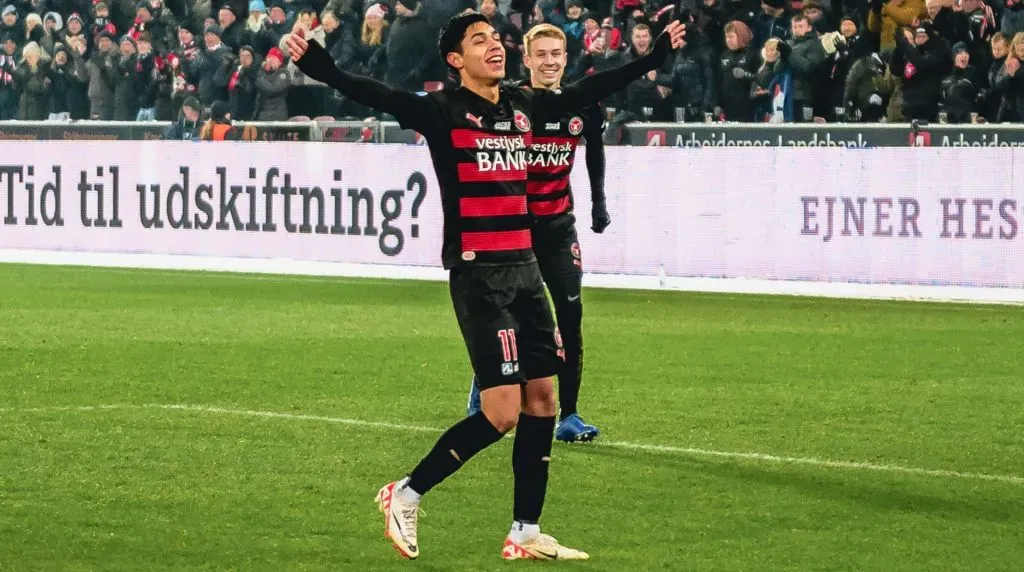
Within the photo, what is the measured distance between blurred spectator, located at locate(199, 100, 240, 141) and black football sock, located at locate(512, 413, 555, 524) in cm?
1553

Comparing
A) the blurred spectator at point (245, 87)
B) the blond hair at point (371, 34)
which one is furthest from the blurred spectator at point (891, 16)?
the blurred spectator at point (245, 87)

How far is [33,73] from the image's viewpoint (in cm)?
2748

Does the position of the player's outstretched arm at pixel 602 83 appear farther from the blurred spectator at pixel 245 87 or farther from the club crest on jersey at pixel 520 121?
the blurred spectator at pixel 245 87

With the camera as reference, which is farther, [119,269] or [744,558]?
[119,269]

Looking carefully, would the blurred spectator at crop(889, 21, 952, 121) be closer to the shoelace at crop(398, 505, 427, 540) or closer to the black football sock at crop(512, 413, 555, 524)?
the black football sock at crop(512, 413, 555, 524)

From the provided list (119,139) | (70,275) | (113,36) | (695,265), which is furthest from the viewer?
(113,36)

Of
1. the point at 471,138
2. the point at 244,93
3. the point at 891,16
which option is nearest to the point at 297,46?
the point at 471,138

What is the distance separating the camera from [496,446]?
9.37m

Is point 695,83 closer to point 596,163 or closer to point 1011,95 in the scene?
point 1011,95

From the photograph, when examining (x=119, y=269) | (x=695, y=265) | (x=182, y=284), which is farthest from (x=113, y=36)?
(x=695, y=265)

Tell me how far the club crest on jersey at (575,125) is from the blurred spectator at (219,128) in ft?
41.8

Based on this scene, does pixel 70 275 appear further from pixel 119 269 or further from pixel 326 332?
pixel 326 332

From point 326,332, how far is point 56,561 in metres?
8.25

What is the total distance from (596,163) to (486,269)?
374 centimetres
